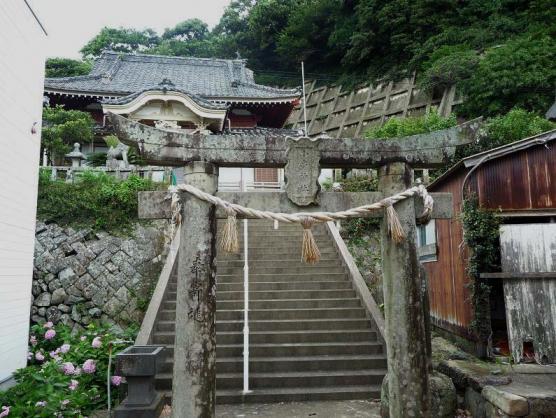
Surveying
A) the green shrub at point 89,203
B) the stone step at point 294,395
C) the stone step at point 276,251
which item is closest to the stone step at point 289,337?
the stone step at point 294,395

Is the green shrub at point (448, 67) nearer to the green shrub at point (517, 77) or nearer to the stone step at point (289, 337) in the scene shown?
the green shrub at point (517, 77)

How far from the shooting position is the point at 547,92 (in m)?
17.2

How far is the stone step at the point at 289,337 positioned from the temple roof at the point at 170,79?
34.9 ft

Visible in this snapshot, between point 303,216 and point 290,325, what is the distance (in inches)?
190

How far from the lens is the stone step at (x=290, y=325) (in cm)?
776

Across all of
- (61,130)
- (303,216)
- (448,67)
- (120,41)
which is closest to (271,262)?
(303,216)

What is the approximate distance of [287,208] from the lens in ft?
12.7

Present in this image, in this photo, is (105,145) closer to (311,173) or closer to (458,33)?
(311,173)

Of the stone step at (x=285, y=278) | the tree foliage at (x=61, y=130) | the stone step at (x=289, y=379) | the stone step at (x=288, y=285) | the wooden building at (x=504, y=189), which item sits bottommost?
the stone step at (x=289, y=379)

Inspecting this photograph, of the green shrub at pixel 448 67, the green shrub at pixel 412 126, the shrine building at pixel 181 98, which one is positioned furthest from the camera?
the green shrub at pixel 448 67

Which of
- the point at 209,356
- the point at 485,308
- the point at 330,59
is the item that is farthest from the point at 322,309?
the point at 330,59

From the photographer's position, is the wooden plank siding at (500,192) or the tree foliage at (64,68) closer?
the wooden plank siding at (500,192)

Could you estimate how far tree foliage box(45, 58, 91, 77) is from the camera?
3033 centimetres

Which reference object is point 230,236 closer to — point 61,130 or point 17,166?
point 17,166
